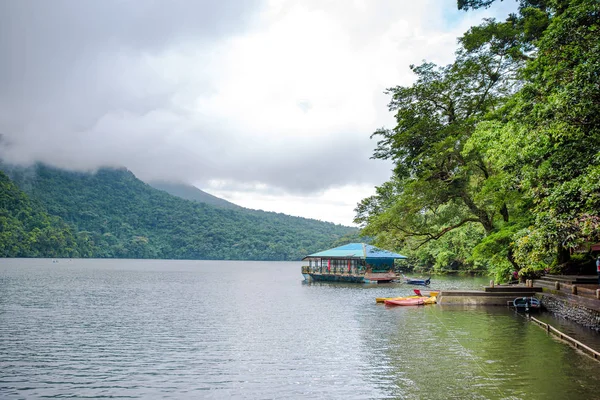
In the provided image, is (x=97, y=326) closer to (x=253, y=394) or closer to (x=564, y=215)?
(x=253, y=394)

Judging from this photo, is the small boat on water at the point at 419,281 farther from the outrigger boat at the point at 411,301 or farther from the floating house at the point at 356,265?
the outrigger boat at the point at 411,301

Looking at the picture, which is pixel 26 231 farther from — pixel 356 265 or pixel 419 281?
pixel 419 281

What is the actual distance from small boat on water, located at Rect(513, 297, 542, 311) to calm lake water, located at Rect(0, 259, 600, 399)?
80cm

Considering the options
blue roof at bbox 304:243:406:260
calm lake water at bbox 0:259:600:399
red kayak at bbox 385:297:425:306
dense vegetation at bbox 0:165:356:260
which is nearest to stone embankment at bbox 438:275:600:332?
calm lake water at bbox 0:259:600:399

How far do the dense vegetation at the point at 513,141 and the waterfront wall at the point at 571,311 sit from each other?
1.69m

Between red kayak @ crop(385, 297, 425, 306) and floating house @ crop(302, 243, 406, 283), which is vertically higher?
floating house @ crop(302, 243, 406, 283)

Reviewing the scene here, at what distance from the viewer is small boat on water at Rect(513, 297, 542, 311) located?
2250 cm

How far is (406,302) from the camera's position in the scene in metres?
27.8

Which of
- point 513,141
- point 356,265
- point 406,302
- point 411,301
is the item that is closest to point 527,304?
point 411,301

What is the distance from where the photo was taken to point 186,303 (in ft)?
102

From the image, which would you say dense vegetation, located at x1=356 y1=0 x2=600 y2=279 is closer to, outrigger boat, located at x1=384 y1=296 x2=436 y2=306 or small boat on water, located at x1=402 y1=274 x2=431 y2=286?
outrigger boat, located at x1=384 y1=296 x2=436 y2=306

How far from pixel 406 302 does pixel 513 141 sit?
50.3 feet

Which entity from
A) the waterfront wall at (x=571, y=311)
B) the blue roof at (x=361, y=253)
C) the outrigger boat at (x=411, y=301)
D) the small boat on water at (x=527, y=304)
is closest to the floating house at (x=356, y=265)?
the blue roof at (x=361, y=253)

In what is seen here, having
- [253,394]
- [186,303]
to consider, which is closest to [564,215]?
[253,394]
